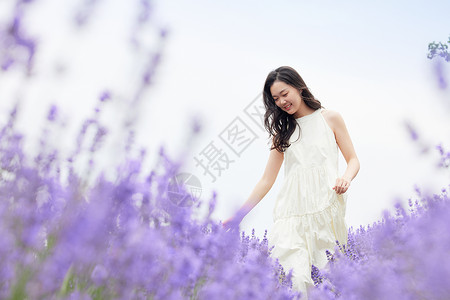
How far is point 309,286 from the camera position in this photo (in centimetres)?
252

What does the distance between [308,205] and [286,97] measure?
2.49 ft

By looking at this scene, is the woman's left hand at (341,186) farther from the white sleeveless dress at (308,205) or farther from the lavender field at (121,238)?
the lavender field at (121,238)

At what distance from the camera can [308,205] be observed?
2.90m

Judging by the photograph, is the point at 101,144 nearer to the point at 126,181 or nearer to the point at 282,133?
the point at 126,181

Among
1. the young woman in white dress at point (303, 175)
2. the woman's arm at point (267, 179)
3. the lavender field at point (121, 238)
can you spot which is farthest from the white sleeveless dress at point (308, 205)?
the lavender field at point (121, 238)

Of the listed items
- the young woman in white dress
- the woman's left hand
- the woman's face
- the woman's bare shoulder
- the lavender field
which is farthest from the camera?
the woman's bare shoulder

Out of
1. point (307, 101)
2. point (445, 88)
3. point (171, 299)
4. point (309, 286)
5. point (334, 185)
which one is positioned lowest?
point (309, 286)

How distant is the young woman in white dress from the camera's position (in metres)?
2.76

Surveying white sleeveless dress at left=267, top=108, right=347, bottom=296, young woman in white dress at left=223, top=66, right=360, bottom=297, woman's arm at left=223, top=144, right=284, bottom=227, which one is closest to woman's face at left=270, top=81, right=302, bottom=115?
young woman in white dress at left=223, top=66, right=360, bottom=297

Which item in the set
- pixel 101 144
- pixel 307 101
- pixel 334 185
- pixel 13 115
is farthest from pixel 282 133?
pixel 13 115

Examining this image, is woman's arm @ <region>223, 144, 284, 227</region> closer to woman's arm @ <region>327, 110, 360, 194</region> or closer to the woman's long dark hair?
the woman's long dark hair

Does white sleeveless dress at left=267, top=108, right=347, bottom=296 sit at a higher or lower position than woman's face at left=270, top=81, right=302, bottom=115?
lower

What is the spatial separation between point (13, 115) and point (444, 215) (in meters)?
1.35

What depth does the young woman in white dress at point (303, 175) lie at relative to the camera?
2.76 meters
